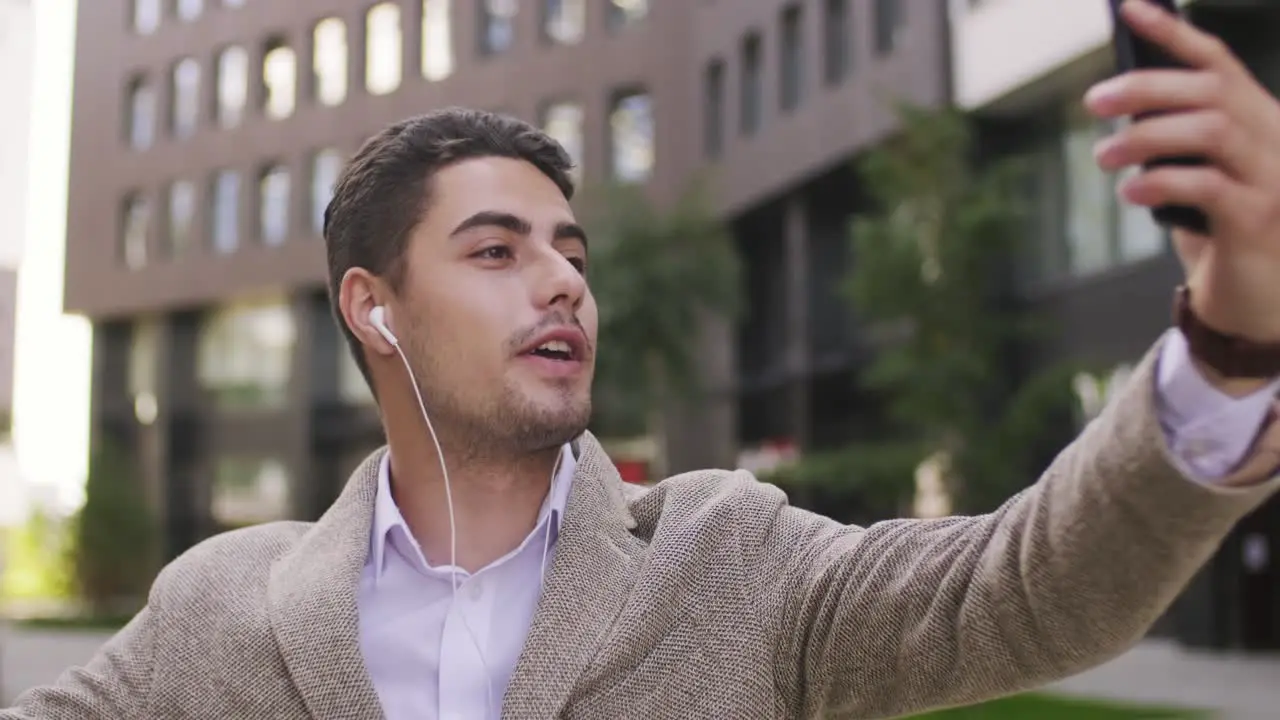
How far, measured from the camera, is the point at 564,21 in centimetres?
3656

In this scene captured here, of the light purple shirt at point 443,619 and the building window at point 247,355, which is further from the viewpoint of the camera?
the building window at point 247,355

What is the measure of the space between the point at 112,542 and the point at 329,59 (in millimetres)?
12549

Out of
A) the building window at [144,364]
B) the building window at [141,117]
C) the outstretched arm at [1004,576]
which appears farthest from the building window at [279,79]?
the outstretched arm at [1004,576]

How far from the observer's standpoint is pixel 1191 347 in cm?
157

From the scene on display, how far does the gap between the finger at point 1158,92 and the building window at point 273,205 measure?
132 ft

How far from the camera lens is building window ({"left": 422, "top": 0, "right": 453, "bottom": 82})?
37.9 meters

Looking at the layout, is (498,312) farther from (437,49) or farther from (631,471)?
(437,49)

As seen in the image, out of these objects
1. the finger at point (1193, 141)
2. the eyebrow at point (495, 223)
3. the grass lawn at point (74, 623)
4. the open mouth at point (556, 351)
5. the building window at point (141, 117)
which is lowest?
the grass lawn at point (74, 623)

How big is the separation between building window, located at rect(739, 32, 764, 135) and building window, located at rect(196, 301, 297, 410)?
49.4 ft

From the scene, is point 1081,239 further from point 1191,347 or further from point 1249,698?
point 1191,347

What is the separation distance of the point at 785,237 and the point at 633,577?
2937 cm

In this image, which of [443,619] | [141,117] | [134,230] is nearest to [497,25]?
[141,117]

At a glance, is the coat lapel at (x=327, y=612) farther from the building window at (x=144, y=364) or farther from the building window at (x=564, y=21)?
the building window at (x=144, y=364)

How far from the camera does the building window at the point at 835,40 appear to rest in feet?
90.5
